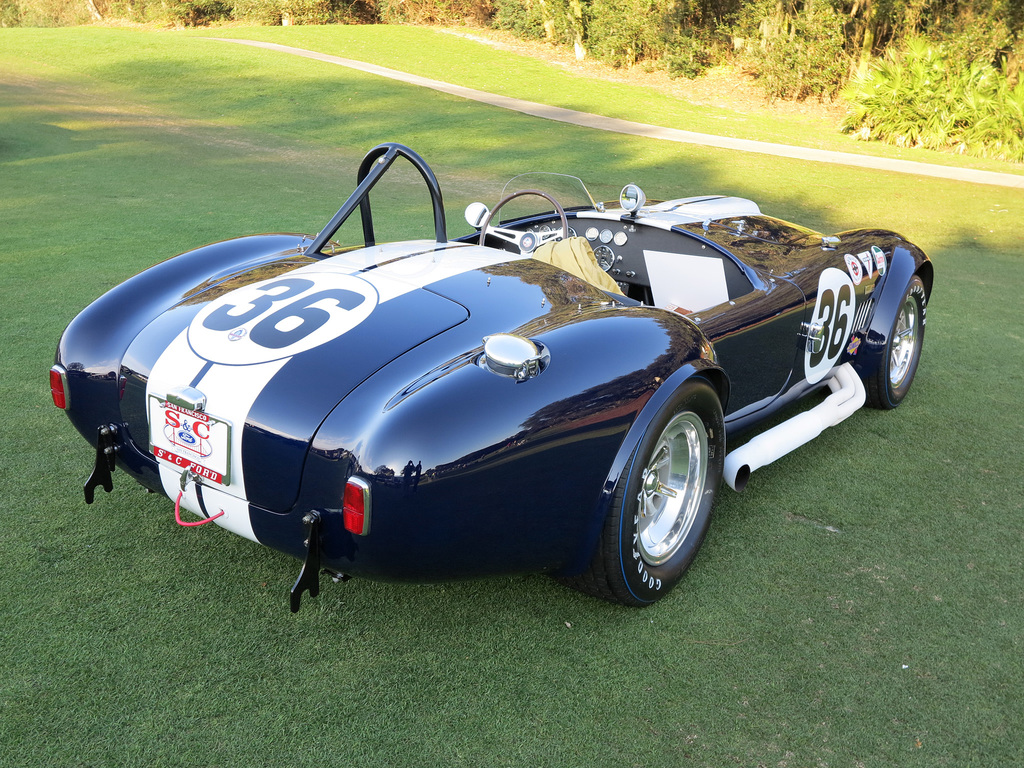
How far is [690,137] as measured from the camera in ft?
50.0

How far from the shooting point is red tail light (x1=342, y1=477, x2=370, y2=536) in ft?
6.63

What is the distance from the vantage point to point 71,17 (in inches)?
1332

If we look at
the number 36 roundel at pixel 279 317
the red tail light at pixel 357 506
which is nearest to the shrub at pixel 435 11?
the number 36 roundel at pixel 279 317

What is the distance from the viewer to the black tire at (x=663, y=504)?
96.8 inches

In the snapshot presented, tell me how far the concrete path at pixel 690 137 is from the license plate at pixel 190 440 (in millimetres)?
13003

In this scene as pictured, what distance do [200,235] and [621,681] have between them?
6.29 m

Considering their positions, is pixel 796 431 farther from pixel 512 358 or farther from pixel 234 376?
pixel 234 376

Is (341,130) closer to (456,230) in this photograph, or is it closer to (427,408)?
(456,230)

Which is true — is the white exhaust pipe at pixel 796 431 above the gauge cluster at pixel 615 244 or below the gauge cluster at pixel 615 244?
below

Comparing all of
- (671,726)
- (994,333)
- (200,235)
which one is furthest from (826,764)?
(200,235)

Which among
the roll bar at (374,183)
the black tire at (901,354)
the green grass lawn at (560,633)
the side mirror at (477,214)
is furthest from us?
the black tire at (901,354)

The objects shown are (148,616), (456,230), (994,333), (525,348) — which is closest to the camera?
(525,348)

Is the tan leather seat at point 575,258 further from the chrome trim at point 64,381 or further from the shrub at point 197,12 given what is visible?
the shrub at point 197,12

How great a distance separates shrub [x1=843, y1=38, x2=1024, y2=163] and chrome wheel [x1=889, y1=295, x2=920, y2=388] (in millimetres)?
11891
